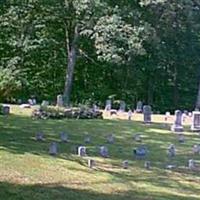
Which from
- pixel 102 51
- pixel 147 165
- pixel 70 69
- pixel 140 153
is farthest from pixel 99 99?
pixel 147 165

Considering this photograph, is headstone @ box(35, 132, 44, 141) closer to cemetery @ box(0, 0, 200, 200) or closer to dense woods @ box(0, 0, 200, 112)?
cemetery @ box(0, 0, 200, 200)

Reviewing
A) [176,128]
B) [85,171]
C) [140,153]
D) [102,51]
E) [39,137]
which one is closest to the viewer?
[85,171]

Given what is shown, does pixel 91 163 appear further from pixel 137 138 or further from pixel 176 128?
pixel 176 128

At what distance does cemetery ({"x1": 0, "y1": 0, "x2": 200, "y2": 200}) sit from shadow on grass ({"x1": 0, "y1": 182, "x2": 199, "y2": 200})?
2 cm

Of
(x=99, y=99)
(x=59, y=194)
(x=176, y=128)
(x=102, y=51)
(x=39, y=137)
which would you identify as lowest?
(x=59, y=194)

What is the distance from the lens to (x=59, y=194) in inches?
364

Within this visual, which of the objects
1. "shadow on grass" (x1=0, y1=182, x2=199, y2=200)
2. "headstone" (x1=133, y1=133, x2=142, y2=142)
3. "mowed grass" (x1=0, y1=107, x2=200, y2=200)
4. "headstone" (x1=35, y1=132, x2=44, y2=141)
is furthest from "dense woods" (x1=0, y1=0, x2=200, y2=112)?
"shadow on grass" (x1=0, y1=182, x2=199, y2=200)

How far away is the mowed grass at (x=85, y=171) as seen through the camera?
957cm

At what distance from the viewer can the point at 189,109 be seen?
38.2 metres

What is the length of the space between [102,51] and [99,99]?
4.05 metres

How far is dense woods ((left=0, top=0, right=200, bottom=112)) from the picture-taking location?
32.0m

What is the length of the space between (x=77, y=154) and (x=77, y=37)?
2076 cm

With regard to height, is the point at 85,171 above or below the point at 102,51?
below

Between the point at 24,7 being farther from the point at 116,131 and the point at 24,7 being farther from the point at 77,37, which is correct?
the point at 116,131
